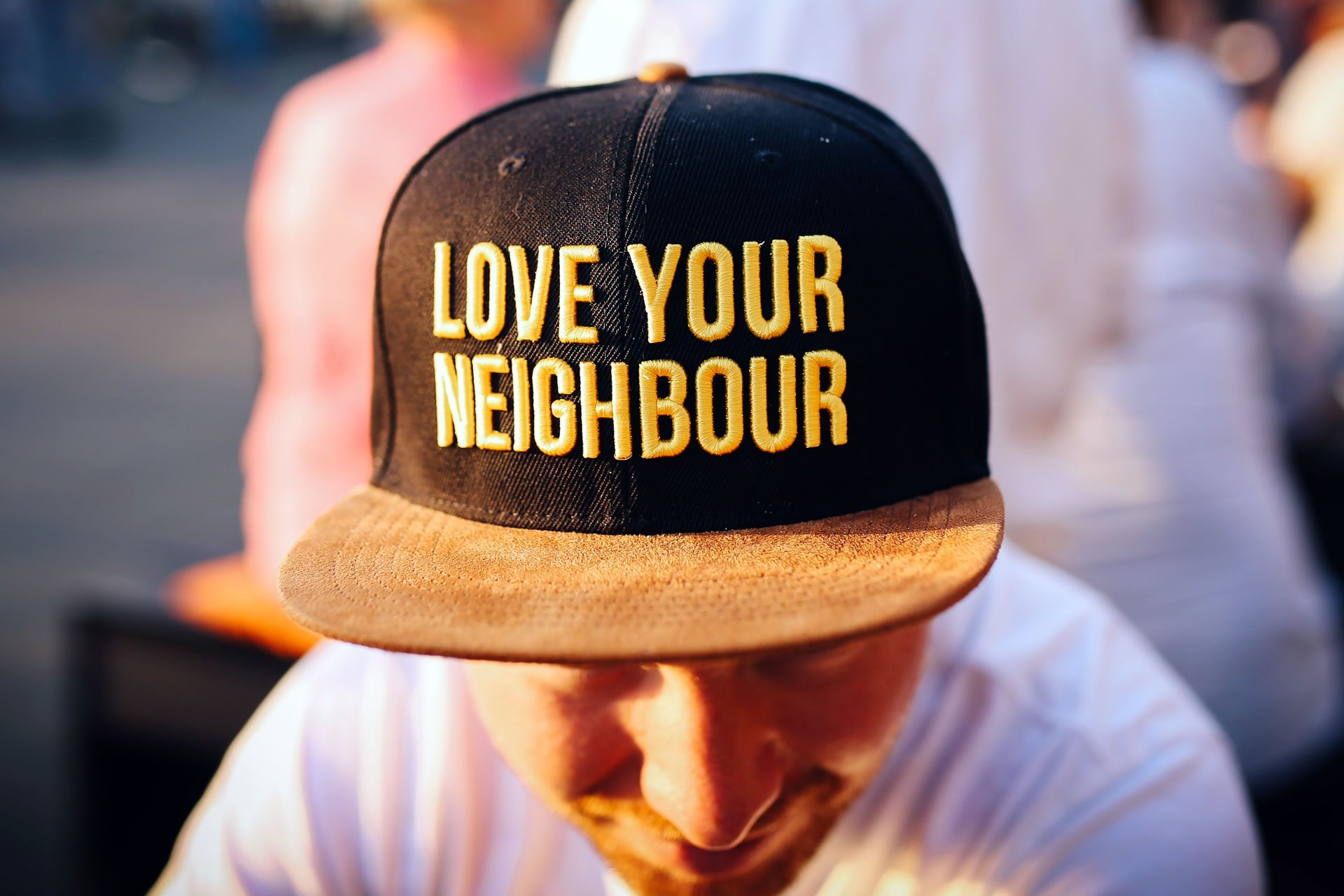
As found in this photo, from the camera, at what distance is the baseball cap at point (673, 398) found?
882mm

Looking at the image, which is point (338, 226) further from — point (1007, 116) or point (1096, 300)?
point (1096, 300)

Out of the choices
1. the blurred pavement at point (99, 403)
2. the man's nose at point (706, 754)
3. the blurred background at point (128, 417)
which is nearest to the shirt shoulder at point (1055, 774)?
the man's nose at point (706, 754)

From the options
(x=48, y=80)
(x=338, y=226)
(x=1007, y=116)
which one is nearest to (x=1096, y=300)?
(x=1007, y=116)

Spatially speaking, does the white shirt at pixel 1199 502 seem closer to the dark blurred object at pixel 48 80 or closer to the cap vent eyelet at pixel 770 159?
the cap vent eyelet at pixel 770 159

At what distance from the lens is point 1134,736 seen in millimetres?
1235

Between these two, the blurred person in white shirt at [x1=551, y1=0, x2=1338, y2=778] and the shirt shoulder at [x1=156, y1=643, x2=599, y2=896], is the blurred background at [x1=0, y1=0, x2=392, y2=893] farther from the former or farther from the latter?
the blurred person in white shirt at [x1=551, y1=0, x2=1338, y2=778]

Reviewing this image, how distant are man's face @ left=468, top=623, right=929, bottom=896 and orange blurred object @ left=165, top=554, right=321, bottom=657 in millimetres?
1310

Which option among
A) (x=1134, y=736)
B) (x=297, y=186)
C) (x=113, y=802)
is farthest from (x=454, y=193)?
(x=113, y=802)

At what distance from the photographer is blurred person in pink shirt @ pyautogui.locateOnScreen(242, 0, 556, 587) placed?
7.85 feet

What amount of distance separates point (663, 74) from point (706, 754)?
0.63m

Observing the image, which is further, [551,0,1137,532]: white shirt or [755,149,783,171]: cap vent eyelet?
[551,0,1137,532]: white shirt

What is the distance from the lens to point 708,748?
3.20 ft

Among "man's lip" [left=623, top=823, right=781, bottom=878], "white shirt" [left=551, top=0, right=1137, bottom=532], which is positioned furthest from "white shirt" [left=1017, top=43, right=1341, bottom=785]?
"man's lip" [left=623, top=823, right=781, bottom=878]

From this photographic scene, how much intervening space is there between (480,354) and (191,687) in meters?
1.77
